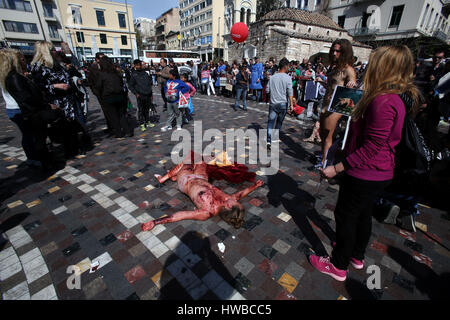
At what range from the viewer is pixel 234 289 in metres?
2.08

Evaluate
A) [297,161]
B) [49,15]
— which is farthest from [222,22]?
[297,161]

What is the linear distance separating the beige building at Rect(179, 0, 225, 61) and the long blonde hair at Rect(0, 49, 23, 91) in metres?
50.3

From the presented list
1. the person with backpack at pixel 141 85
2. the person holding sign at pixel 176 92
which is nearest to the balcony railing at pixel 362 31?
the person holding sign at pixel 176 92

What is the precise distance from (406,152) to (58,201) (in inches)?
199

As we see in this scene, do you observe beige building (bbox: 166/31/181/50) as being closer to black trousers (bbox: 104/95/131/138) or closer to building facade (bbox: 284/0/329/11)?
building facade (bbox: 284/0/329/11)

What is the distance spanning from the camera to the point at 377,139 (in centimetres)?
153

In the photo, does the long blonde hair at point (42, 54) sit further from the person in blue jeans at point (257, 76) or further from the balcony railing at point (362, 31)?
the balcony railing at point (362, 31)

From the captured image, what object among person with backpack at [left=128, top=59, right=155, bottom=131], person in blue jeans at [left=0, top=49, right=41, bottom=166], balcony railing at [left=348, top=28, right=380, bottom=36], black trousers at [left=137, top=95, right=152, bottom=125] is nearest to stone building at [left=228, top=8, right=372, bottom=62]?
balcony railing at [left=348, top=28, right=380, bottom=36]

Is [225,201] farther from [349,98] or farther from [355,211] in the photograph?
[349,98]

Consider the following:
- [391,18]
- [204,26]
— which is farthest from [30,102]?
[204,26]

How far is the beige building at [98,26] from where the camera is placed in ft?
140

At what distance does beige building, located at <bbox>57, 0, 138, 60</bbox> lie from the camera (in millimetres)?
42594

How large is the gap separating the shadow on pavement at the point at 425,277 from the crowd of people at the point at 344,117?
571 mm

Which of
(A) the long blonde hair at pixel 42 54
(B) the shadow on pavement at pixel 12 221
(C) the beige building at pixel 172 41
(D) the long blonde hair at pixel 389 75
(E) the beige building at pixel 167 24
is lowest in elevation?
(B) the shadow on pavement at pixel 12 221
